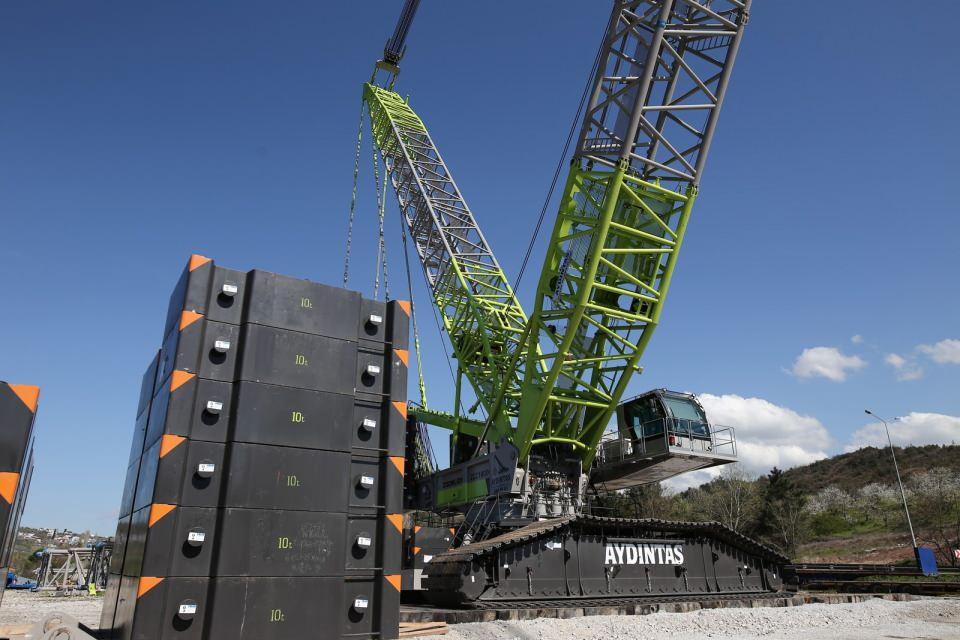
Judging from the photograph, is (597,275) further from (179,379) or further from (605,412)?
(179,379)

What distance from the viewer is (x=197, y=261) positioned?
6.72 meters

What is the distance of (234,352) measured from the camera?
21.9 ft

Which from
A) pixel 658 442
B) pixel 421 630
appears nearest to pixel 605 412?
pixel 658 442

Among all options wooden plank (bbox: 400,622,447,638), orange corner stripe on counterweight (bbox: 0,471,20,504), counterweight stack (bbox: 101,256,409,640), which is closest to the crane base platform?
wooden plank (bbox: 400,622,447,638)

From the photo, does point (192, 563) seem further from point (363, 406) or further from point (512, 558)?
point (512, 558)

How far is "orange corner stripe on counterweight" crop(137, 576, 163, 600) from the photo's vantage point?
222 inches

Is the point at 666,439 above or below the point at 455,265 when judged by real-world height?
below

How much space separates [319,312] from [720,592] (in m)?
13.5

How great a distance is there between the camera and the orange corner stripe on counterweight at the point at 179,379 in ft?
20.4

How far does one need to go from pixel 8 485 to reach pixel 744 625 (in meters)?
12.8

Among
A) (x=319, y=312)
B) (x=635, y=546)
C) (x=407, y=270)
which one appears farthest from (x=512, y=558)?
(x=407, y=270)

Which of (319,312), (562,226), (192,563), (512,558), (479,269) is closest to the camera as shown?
(192,563)

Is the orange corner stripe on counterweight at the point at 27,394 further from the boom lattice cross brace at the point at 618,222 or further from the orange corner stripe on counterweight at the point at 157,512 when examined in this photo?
the boom lattice cross brace at the point at 618,222

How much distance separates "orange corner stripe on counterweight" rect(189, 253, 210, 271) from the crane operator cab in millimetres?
16947
